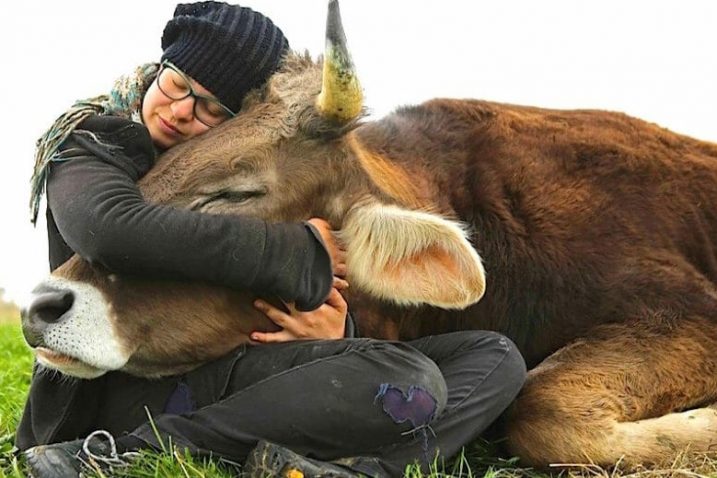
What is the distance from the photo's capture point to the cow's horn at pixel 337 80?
146 inches

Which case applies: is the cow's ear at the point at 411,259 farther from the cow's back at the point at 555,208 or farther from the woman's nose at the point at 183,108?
the woman's nose at the point at 183,108

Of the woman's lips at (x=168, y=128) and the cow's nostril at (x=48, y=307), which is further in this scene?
the woman's lips at (x=168, y=128)

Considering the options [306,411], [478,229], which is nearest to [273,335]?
[306,411]

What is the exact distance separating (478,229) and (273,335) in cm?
124

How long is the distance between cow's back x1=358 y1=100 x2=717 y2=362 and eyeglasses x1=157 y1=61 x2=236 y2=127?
2.40 ft

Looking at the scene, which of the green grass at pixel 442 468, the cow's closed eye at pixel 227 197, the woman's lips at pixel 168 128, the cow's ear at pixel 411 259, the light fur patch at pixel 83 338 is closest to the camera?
the green grass at pixel 442 468

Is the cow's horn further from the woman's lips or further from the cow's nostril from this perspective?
the cow's nostril

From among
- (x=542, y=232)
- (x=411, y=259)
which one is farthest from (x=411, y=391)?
(x=542, y=232)

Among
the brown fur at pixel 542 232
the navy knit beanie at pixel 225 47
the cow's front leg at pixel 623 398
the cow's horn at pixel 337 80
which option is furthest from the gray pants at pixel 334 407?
the navy knit beanie at pixel 225 47

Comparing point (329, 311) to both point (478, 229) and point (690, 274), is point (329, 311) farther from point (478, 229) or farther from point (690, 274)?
point (690, 274)

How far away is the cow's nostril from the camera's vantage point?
347 centimetres

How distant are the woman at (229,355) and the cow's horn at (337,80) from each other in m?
0.43

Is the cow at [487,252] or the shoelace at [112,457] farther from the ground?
the cow at [487,252]

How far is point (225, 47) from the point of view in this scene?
13.7ft
